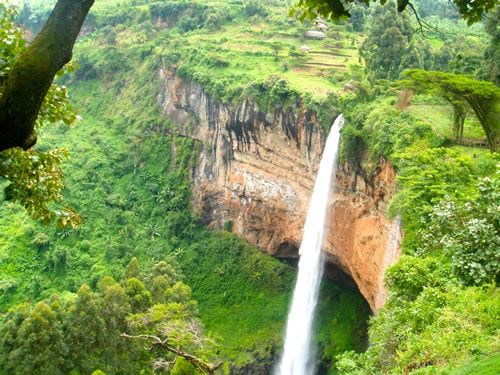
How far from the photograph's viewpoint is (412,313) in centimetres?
745

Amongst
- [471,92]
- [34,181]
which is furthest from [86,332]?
[471,92]

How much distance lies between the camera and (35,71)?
295 cm

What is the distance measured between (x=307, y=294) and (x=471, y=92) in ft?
A: 41.3

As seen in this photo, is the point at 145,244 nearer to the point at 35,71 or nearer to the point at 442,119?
the point at 442,119

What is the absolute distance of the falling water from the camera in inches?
819

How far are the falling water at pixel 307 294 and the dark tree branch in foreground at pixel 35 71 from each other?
17559mm

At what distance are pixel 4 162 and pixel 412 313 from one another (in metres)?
6.38

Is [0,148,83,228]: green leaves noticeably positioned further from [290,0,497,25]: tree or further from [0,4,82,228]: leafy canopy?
[290,0,497,25]: tree

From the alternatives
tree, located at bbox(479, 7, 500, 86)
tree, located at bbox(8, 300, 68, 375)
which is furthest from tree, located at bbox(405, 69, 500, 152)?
tree, located at bbox(8, 300, 68, 375)

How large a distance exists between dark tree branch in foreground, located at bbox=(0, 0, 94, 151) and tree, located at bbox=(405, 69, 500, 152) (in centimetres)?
1099

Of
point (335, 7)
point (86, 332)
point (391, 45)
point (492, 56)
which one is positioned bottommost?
point (86, 332)

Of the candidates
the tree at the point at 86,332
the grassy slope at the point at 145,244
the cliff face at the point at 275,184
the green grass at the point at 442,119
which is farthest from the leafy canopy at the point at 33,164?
the grassy slope at the point at 145,244

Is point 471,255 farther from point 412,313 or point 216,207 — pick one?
point 216,207

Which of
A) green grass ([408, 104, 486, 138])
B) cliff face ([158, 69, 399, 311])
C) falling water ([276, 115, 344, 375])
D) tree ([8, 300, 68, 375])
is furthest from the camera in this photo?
falling water ([276, 115, 344, 375])
